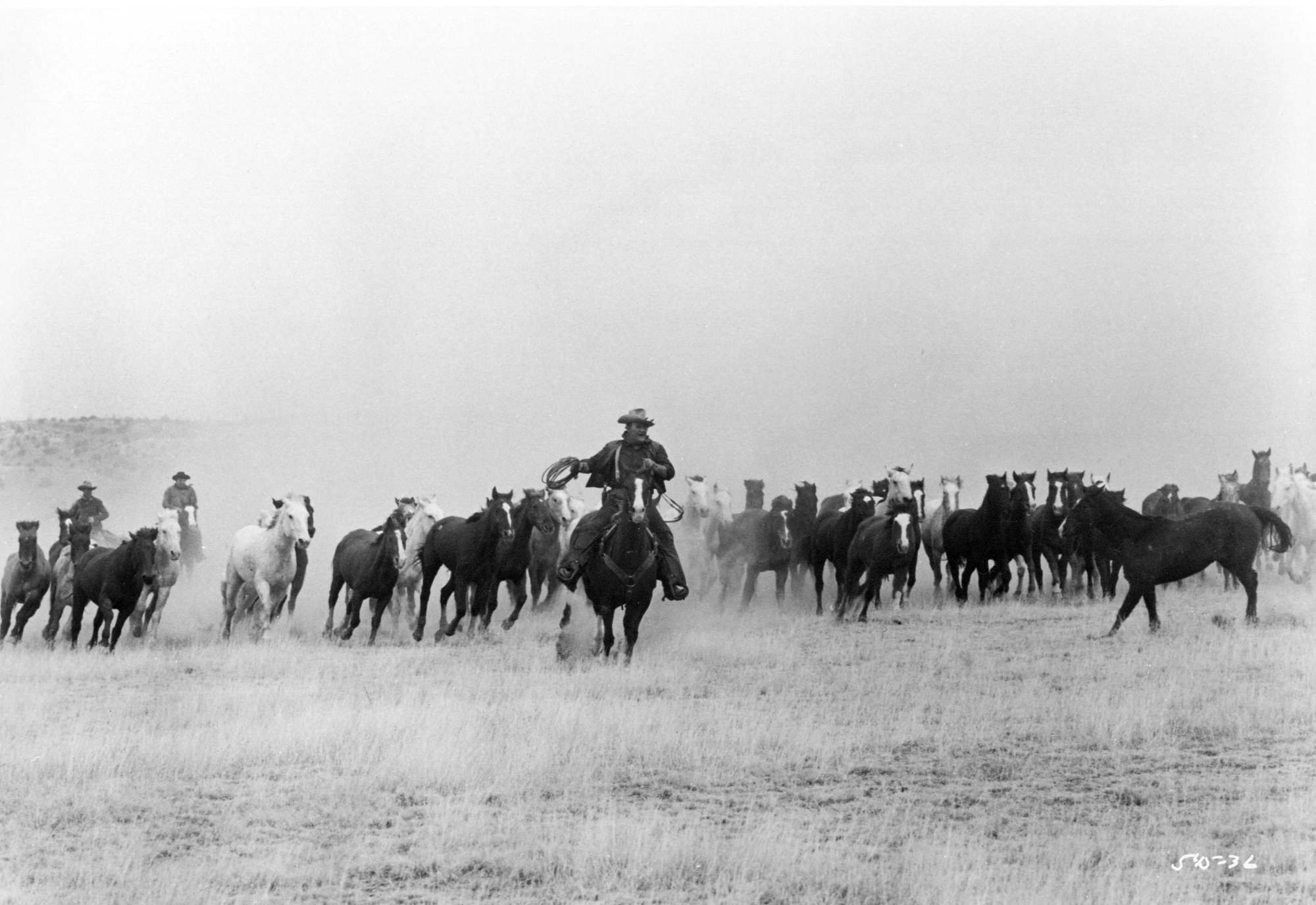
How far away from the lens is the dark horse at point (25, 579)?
690 inches

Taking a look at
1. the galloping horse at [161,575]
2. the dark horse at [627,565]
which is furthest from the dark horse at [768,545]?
the galloping horse at [161,575]

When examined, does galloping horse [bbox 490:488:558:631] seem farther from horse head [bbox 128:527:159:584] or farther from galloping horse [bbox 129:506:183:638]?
horse head [bbox 128:527:159:584]

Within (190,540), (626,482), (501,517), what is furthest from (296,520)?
(190,540)

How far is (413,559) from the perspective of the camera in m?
18.5

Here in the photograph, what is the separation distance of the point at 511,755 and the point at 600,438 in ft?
187

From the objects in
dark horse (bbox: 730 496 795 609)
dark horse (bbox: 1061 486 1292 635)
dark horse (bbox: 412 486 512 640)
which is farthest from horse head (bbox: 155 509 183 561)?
dark horse (bbox: 1061 486 1292 635)

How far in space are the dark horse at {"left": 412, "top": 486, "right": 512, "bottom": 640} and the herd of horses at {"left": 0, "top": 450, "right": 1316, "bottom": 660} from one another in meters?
0.03

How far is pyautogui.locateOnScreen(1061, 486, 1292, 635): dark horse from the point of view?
16.2 m

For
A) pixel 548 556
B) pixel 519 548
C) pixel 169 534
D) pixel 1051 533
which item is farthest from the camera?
pixel 548 556

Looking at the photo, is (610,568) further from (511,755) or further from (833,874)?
(833,874)

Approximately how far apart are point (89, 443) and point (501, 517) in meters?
55.7

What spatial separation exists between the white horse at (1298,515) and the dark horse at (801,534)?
25.2ft

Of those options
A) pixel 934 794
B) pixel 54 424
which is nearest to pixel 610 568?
pixel 934 794

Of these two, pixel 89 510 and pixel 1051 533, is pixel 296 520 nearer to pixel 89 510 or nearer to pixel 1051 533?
pixel 89 510
